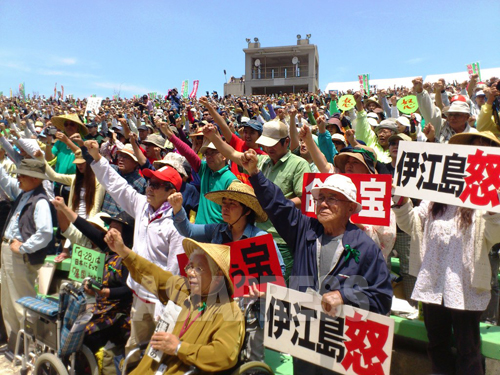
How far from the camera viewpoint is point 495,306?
11.5 ft

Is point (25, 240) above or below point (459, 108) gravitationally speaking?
below

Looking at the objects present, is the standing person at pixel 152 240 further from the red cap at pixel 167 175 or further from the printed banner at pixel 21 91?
the printed banner at pixel 21 91

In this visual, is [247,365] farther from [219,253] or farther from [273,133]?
[273,133]

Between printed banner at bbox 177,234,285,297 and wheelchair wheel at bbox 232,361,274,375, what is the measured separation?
1.67 feet

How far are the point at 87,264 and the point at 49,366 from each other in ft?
2.98

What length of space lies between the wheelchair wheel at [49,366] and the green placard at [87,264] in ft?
2.36

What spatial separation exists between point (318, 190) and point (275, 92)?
42541mm

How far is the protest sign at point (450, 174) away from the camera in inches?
104

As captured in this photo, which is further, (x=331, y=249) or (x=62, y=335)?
(x=62, y=335)

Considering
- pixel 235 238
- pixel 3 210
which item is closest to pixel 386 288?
pixel 235 238

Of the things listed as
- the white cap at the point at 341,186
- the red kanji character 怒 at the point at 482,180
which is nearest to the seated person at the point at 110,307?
the white cap at the point at 341,186

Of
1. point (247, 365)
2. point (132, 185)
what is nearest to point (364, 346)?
point (247, 365)

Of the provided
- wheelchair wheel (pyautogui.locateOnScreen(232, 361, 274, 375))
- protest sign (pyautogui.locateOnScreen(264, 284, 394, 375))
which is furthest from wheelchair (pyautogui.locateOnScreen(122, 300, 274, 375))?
protest sign (pyautogui.locateOnScreen(264, 284, 394, 375))

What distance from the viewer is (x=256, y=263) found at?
3.00 m
